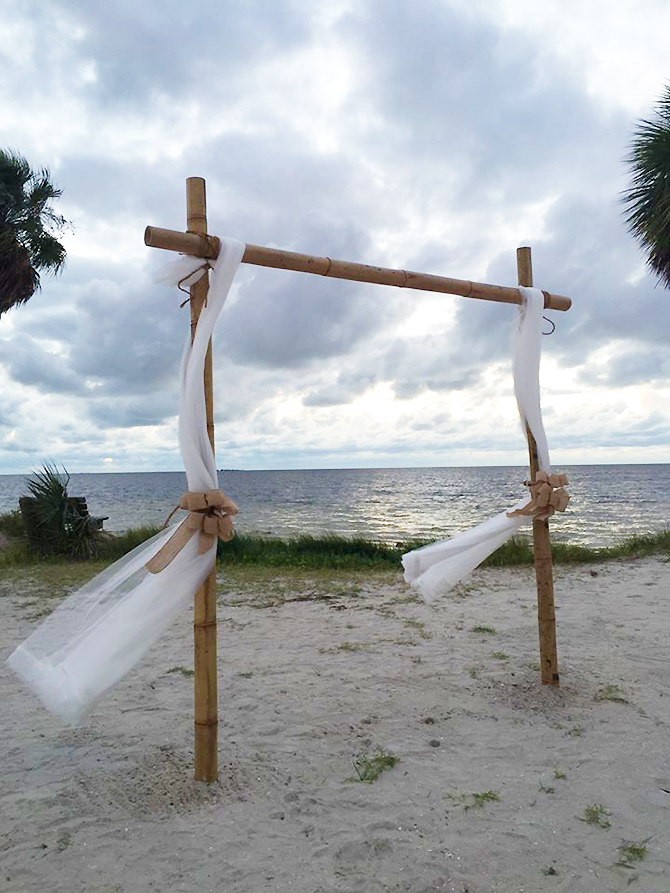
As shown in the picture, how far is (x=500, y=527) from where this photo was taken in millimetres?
3543

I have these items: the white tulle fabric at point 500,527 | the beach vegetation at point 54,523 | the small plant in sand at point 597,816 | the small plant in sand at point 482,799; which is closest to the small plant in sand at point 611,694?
the white tulle fabric at point 500,527

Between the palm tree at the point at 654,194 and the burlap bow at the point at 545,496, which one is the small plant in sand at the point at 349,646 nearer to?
the burlap bow at the point at 545,496

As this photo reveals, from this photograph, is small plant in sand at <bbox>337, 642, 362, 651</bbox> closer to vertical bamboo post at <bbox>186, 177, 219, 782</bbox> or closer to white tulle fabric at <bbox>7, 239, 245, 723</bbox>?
vertical bamboo post at <bbox>186, 177, 219, 782</bbox>

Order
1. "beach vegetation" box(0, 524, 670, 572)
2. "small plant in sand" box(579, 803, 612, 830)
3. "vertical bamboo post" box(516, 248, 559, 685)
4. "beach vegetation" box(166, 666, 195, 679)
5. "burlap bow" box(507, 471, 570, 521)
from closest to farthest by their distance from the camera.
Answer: "small plant in sand" box(579, 803, 612, 830) < "burlap bow" box(507, 471, 570, 521) < "vertical bamboo post" box(516, 248, 559, 685) < "beach vegetation" box(166, 666, 195, 679) < "beach vegetation" box(0, 524, 670, 572)

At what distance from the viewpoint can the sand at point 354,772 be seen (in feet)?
6.85

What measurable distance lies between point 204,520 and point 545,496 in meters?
1.92

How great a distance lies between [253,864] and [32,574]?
682cm

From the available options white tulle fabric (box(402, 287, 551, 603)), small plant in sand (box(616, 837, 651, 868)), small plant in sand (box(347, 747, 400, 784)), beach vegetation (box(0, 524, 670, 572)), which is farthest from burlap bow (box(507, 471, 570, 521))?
beach vegetation (box(0, 524, 670, 572))

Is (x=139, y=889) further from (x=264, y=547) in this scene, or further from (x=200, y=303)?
(x=264, y=547)

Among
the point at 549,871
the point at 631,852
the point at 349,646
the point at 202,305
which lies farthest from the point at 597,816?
the point at 202,305

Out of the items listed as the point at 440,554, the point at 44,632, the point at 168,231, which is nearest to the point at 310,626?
the point at 440,554

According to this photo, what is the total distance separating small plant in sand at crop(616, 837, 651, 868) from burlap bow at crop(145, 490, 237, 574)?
1.82m

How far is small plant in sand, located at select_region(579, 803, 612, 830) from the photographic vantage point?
90.7 inches

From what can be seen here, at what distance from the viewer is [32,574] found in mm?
7898
